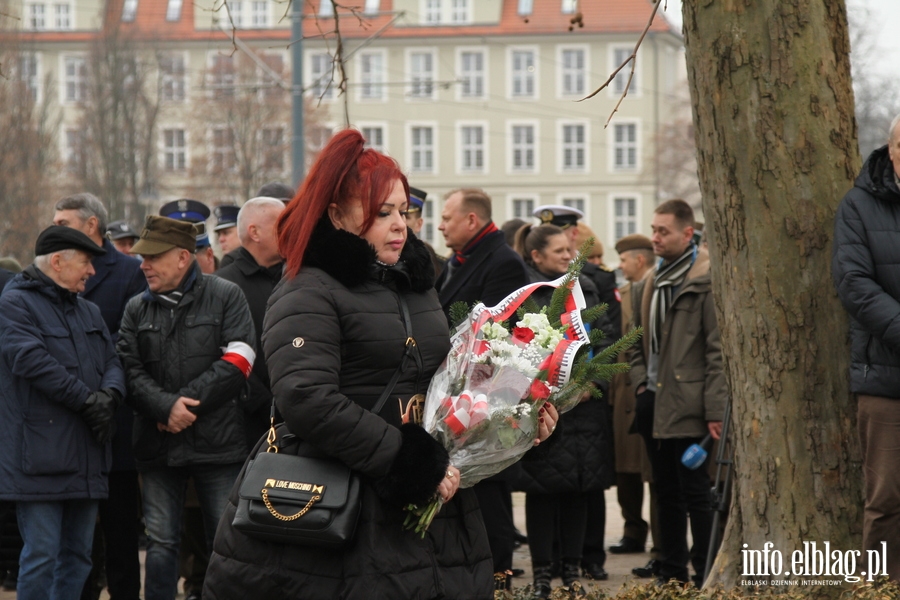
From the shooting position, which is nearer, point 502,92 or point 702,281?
point 702,281

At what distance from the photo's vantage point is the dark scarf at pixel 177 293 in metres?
6.30

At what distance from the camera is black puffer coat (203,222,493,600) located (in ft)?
12.0

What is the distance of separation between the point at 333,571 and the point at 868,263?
269 centimetres

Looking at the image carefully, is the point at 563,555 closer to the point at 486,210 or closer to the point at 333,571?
the point at 486,210

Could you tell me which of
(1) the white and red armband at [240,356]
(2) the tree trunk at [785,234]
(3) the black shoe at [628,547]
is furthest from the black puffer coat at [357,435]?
(3) the black shoe at [628,547]

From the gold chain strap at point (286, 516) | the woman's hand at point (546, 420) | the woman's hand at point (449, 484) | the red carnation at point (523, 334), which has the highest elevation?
the red carnation at point (523, 334)

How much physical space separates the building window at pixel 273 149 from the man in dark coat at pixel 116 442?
145ft

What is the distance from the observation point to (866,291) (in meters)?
5.07

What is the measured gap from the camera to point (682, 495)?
7285 mm

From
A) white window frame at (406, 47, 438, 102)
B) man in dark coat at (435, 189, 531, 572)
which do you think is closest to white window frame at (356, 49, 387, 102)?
white window frame at (406, 47, 438, 102)

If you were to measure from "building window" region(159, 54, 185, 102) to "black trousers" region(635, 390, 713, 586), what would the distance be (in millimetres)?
48911

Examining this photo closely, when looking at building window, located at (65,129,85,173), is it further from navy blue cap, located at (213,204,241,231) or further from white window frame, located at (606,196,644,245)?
navy blue cap, located at (213,204,241,231)

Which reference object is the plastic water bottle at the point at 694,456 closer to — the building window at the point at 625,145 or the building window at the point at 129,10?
the building window at the point at 129,10

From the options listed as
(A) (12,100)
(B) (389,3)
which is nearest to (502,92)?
(B) (389,3)
